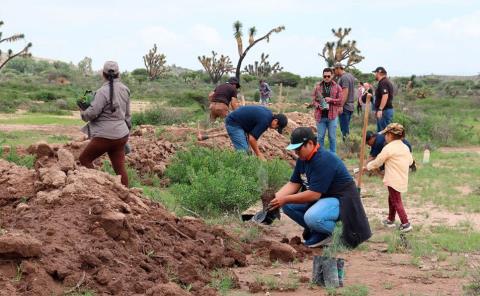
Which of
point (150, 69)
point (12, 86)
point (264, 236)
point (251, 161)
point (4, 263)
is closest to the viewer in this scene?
point (4, 263)

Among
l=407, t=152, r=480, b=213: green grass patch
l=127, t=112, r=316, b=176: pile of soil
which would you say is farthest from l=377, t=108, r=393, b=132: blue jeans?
l=127, t=112, r=316, b=176: pile of soil

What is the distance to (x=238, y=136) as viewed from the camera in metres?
10.4

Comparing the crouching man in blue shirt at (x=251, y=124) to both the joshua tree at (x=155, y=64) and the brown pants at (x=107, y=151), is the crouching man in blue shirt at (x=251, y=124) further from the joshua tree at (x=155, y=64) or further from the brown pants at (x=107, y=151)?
the joshua tree at (x=155, y=64)

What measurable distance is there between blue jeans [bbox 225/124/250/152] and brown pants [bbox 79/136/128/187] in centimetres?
248

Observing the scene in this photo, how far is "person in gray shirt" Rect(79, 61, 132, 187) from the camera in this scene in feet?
25.9

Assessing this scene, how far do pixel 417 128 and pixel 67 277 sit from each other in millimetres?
15937

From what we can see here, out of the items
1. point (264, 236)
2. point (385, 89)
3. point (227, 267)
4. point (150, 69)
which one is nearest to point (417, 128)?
point (385, 89)

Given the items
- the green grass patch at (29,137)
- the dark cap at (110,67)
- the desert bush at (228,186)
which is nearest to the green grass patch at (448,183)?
the desert bush at (228,186)

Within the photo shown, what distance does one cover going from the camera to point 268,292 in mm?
5480

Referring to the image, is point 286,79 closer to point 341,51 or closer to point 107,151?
point 341,51

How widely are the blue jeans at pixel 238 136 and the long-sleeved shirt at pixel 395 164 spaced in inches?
119

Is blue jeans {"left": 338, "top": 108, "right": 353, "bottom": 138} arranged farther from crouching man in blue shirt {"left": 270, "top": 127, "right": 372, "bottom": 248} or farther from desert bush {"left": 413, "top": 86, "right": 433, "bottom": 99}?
desert bush {"left": 413, "top": 86, "right": 433, "bottom": 99}

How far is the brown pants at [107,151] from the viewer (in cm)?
801

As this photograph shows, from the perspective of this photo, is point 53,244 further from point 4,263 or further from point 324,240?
point 324,240
